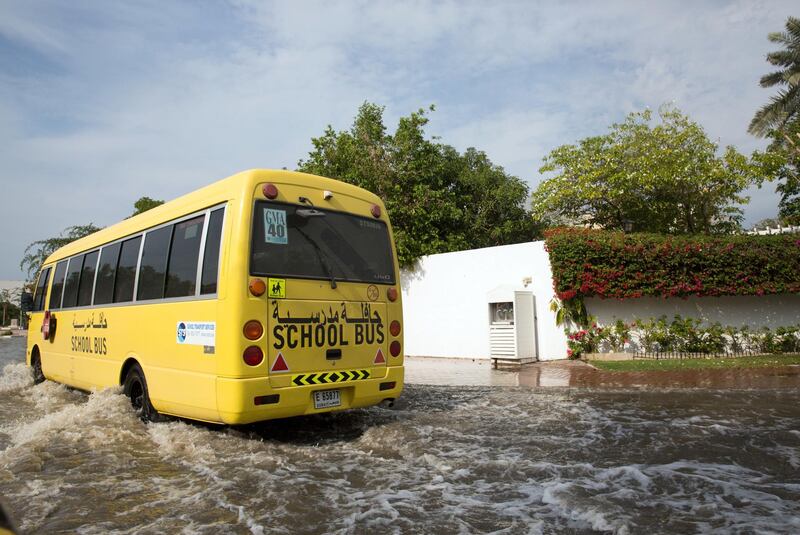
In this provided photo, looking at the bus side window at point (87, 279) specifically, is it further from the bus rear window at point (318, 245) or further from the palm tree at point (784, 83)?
the palm tree at point (784, 83)

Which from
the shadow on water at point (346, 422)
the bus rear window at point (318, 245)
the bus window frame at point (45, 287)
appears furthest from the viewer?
the bus window frame at point (45, 287)

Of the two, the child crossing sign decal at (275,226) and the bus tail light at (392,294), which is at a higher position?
the child crossing sign decal at (275,226)

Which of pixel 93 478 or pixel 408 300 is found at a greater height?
pixel 408 300

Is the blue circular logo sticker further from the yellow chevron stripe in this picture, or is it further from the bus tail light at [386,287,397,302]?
the bus tail light at [386,287,397,302]

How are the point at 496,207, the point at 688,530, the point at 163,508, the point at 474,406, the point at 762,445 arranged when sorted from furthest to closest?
the point at 496,207, the point at 474,406, the point at 762,445, the point at 163,508, the point at 688,530

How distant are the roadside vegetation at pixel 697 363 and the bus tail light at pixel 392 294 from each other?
6.84 meters

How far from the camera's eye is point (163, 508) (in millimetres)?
4008

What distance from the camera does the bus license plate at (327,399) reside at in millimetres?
5750

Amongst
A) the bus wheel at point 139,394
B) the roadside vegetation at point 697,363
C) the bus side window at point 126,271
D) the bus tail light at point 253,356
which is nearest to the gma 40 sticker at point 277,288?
the bus tail light at point 253,356

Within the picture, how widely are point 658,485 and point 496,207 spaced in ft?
67.1

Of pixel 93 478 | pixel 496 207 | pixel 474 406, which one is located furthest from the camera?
pixel 496 207

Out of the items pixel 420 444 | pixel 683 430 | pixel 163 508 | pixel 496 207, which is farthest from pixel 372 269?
pixel 496 207

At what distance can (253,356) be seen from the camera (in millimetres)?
5258

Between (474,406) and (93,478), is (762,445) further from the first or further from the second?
(93,478)
